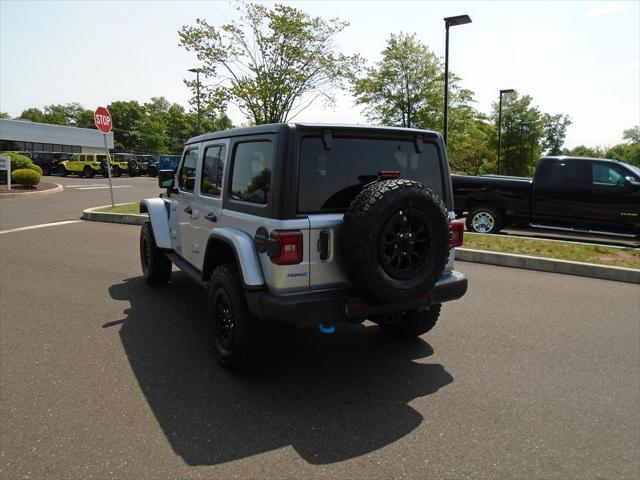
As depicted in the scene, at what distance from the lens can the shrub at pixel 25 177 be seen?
838 inches

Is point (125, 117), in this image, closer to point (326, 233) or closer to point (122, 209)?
point (122, 209)

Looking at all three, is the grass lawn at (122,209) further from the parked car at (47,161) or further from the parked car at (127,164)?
the parked car at (47,161)

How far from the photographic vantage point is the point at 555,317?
516 centimetres

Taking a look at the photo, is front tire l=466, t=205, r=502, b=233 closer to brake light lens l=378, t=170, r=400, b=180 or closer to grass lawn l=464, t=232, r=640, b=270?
grass lawn l=464, t=232, r=640, b=270

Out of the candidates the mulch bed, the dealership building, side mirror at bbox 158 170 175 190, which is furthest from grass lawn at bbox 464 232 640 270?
the dealership building

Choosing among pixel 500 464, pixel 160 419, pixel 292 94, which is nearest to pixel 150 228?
pixel 160 419

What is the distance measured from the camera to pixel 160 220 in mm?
5754

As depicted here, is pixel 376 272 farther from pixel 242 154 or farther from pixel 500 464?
pixel 242 154

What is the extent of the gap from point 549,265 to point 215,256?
5.61 meters

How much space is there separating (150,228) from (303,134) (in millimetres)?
3500

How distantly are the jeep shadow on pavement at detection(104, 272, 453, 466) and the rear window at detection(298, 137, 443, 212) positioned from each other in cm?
122

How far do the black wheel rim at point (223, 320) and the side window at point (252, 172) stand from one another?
0.79 metres

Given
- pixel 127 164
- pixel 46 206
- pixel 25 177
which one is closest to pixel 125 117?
pixel 127 164

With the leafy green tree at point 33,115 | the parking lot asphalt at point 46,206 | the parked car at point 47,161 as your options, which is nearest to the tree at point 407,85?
the parking lot asphalt at point 46,206
